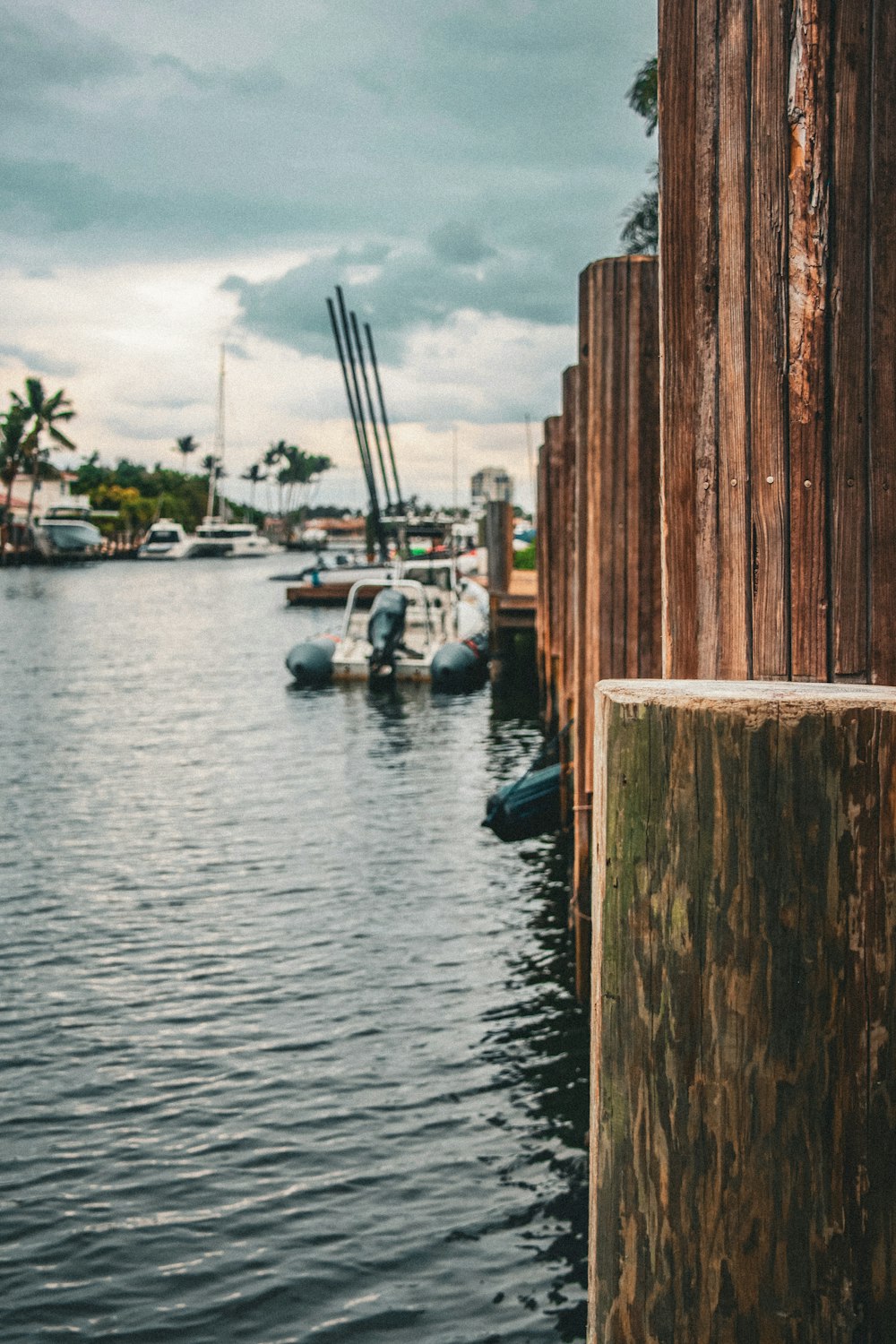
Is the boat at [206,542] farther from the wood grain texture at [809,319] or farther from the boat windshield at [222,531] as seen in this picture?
the wood grain texture at [809,319]

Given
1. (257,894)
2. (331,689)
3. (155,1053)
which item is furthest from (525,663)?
(155,1053)

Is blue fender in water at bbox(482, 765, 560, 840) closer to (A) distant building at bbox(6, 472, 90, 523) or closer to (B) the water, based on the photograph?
(B) the water

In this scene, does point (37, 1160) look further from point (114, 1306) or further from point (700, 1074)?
point (700, 1074)

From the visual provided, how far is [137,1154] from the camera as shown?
18.1ft

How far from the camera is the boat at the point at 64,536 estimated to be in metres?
92.7

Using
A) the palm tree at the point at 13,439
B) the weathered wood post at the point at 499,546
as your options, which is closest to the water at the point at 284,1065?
the weathered wood post at the point at 499,546

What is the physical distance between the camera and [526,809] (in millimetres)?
8367

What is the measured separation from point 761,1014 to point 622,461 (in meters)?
3.95

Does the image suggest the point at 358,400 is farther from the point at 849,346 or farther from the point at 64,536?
the point at 64,536

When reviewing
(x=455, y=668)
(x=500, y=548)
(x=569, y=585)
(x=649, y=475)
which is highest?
(x=500, y=548)

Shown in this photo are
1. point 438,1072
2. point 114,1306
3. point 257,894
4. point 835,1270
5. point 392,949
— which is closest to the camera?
point 835,1270

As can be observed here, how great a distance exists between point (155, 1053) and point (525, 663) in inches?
750

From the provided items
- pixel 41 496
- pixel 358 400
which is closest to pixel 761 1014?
pixel 358 400

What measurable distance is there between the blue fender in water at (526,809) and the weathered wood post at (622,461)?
255 cm
